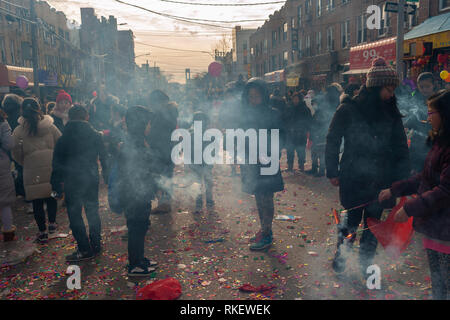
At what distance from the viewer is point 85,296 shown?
4.10 meters

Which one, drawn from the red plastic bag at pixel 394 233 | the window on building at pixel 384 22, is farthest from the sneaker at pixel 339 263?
the window on building at pixel 384 22

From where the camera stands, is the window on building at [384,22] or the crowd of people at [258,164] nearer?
the crowd of people at [258,164]

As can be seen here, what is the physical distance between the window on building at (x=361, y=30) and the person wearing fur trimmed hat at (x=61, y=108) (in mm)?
21863

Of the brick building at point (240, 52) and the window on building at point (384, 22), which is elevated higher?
the brick building at point (240, 52)

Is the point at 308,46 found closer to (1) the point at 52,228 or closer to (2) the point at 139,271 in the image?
(1) the point at 52,228

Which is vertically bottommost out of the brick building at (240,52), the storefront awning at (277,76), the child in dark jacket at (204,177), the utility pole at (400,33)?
the child in dark jacket at (204,177)

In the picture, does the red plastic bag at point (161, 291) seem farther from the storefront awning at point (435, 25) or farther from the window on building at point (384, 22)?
the window on building at point (384, 22)

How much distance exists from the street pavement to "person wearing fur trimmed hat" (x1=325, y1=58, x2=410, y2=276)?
772 millimetres

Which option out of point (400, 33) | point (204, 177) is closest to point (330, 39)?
point (400, 33)

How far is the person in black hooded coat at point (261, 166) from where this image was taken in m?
5.22

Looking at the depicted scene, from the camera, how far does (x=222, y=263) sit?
4.84m

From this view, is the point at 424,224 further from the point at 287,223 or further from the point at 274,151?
the point at 287,223

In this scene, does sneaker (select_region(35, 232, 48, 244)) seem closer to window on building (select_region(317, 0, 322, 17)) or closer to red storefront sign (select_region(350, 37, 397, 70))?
red storefront sign (select_region(350, 37, 397, 70))

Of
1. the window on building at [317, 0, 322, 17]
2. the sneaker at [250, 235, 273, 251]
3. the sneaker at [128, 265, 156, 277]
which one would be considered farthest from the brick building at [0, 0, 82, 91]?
the window on building at [317, 0, 322, 17]
